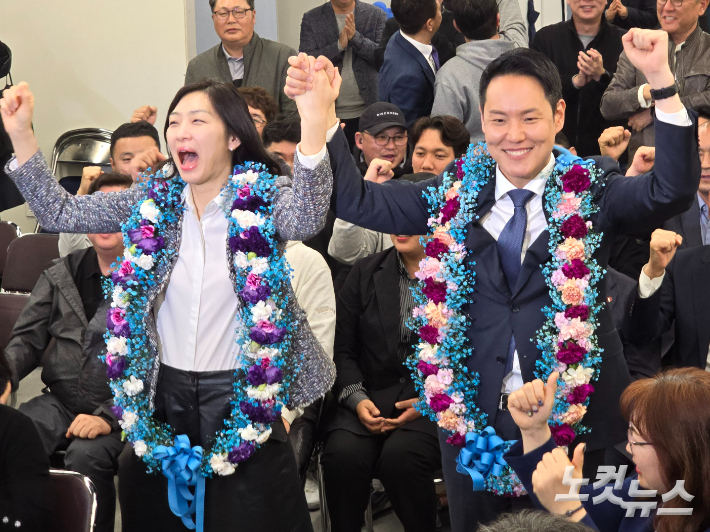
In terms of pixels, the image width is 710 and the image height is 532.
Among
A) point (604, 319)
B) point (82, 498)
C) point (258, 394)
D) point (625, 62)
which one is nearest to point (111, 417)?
point (82, 498)

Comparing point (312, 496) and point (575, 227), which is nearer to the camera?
point (575, 227)

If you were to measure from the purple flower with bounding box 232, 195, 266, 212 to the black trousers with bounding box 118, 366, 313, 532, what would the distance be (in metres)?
0.47

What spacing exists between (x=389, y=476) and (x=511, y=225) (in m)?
1.44

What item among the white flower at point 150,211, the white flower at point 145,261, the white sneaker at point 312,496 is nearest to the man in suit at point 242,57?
the white sneaker at point 312,496

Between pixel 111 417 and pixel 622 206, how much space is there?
88.8 inches

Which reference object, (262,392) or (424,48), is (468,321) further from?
(424,48)

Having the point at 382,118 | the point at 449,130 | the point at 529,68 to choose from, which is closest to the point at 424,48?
the point at 382,118

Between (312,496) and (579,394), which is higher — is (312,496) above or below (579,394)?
below

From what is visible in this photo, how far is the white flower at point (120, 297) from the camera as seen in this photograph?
229 centimetres

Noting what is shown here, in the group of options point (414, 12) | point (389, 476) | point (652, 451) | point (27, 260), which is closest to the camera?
point (652, 451)

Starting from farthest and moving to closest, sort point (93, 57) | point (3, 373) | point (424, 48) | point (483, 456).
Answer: point (93, 57)
point (424, 48)
point (3, 373)
point (483, 456)

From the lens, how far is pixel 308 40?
5.84 m

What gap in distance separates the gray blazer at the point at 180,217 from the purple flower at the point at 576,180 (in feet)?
2.08

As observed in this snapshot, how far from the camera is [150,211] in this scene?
2.33 meters
